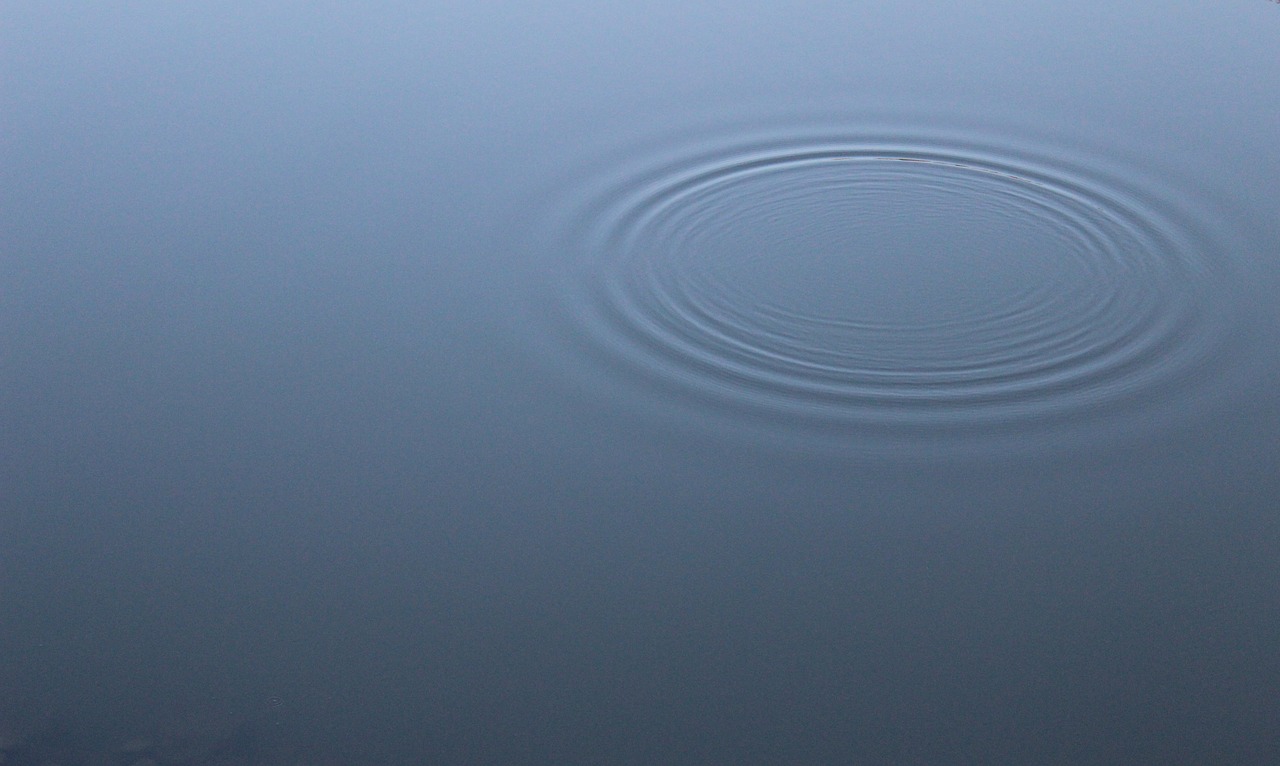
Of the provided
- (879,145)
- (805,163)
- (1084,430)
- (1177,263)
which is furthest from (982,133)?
(1084,430)

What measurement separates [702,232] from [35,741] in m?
1.96

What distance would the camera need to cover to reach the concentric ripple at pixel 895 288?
2754mm

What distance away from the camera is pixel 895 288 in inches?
124

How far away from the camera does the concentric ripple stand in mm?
2754

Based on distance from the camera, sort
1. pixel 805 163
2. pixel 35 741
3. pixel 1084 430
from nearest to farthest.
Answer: pixel 35 741 → pixel 1084 430 → pixel 805 163

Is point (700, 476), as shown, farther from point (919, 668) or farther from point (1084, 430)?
point (1084, 430)

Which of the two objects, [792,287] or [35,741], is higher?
[792,287]

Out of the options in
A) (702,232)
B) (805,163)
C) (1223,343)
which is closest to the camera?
(1223,343)

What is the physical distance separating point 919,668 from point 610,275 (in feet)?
4.35

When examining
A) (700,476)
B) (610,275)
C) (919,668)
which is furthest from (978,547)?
(610,275)

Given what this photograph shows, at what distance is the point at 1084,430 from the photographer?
2.66 meters

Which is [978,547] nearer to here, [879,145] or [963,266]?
[963,266]

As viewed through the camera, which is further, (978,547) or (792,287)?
(792,287)


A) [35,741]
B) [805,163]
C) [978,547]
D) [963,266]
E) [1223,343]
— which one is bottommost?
[35,741]
